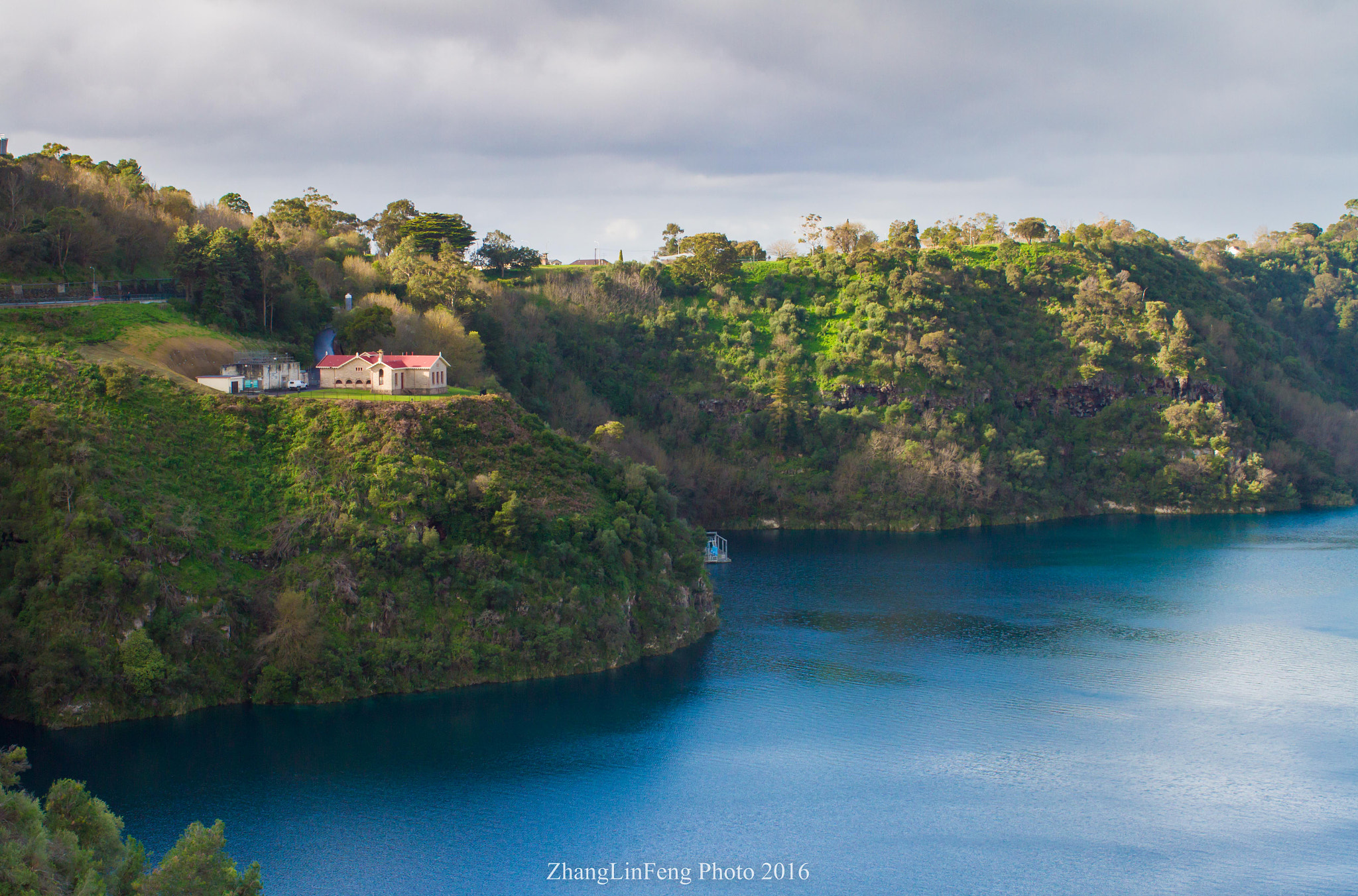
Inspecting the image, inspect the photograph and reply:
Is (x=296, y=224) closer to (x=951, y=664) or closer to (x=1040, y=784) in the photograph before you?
(x=951, y=664)

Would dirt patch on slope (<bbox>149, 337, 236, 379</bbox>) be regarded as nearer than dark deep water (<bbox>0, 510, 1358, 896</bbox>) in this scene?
No

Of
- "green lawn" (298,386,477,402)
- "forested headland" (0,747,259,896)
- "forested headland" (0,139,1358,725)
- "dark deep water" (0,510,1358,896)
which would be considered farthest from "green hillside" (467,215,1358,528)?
"forested headland" (0,747,259,896)

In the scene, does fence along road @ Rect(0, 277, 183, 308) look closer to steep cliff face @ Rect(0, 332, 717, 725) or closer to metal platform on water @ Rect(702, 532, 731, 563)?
steep cliff face @ Rect(0, 332, 717, 725)

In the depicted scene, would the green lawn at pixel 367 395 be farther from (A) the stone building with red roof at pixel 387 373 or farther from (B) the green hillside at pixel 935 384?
(B) the green hillside at pixel 935 384

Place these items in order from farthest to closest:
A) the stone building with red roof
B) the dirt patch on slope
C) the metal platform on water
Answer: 1. the metal platform on water
2. the stone building with red roof
3. the dirt patch on slope

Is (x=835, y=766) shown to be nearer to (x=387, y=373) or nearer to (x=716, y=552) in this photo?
(x=387, y=373)

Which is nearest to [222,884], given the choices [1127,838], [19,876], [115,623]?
[19,876]
